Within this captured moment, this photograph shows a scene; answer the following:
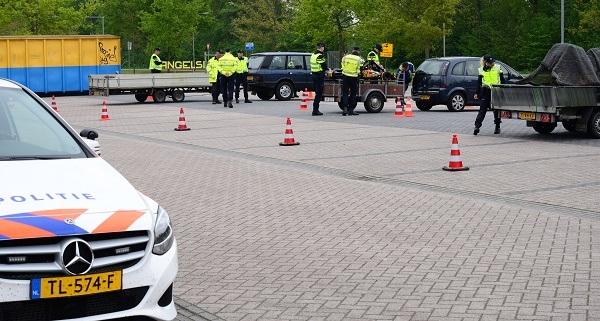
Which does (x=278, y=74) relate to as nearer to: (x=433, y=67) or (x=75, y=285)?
(x=433, y=67)

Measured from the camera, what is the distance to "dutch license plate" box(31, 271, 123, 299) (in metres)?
5.17

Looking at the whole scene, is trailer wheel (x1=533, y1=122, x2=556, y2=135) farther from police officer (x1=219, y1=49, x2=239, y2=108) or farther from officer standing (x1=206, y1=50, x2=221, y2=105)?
officer standing (x1=206, y1=50, x2=221, y2=105)

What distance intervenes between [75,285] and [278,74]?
33301 mm

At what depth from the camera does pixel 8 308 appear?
5.11 meters

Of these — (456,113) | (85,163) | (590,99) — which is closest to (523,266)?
(85,163)

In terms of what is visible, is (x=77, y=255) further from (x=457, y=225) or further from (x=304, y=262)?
(x=457, y=225)

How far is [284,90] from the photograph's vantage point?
3841 cm

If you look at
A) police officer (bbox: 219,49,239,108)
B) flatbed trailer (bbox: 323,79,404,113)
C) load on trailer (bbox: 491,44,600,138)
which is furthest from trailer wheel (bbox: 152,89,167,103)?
load on trailer (bbox: 491,44,600,138)

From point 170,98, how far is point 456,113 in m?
15.5

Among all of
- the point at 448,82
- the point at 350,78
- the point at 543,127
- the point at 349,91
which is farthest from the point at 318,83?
the point at 543,127

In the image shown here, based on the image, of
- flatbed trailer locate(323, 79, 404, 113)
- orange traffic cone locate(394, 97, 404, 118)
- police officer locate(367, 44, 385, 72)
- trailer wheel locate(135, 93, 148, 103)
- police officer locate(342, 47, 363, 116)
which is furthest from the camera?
trailer wheel locate(135, 93, 148, 103)

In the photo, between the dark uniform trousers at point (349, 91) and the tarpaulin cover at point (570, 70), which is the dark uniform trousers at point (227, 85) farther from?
the tarpaulin cover at point (570, 70)

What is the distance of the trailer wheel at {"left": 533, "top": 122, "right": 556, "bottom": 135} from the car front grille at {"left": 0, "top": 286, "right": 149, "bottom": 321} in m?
17.4

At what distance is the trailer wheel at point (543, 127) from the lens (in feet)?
71.4
